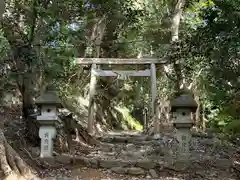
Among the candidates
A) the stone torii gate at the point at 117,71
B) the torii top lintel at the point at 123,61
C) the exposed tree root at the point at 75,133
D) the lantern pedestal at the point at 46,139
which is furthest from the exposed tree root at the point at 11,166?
the torii top lintel at the point at 123,61

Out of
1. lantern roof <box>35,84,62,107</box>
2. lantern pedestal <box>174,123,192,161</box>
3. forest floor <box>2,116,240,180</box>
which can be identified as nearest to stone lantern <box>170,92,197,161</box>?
lantern pedestal <box>174,123,192,161</box>

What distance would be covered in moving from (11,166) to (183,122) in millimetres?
3282

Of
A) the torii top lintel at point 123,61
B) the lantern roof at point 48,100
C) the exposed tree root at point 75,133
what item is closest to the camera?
the lantern roof at point 48,100

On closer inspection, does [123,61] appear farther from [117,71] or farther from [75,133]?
[75,133]

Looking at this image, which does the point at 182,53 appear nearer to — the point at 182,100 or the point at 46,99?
the point at 182,100

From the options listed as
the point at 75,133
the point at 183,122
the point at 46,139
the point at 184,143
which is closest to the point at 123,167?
the point at 184,143

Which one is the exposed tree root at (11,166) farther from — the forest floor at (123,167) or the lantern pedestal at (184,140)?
the lantern pedestal at (184,140)

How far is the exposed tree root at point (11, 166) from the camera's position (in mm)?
5672

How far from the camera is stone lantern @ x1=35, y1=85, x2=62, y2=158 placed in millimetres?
7223

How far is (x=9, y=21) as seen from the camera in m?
8.27

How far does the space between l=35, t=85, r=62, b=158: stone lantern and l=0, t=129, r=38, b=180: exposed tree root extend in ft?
3.21

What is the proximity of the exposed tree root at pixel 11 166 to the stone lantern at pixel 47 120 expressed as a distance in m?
0.98

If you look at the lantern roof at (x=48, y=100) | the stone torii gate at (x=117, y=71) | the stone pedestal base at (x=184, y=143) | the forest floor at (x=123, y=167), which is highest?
the stone torii gate at (x=117, y=71)

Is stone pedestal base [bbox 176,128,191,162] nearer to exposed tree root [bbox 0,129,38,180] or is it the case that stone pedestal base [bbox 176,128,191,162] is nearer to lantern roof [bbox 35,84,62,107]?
lantern roof [bbox 35,84,62,107]
